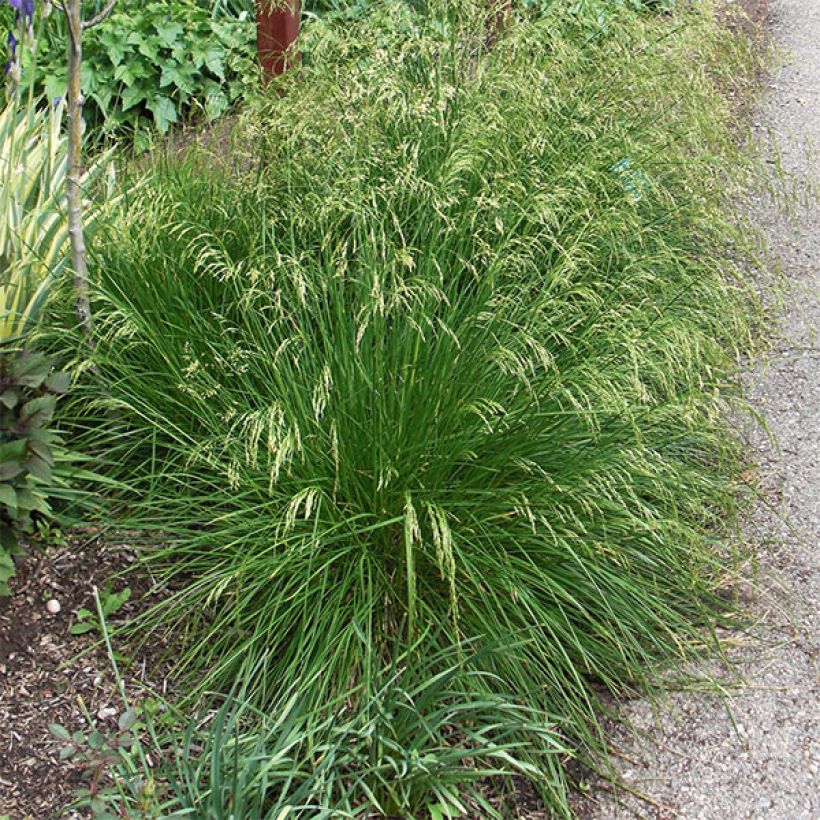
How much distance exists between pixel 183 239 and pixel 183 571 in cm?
100

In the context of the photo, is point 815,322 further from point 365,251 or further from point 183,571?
point 183,571

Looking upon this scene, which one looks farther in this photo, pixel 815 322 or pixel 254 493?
pixel 815 322

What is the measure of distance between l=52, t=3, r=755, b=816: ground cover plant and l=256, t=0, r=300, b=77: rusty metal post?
678 millimetres

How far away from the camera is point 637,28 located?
12.3 ft

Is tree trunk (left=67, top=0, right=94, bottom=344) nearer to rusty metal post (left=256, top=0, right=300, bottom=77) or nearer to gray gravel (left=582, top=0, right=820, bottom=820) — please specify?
rusty metal post (left=256, top=0, right=300, bottom=77)

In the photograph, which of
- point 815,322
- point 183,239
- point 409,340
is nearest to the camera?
point 409,340

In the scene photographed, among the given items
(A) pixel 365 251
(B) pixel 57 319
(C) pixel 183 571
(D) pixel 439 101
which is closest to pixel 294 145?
(D) pixel 439 101

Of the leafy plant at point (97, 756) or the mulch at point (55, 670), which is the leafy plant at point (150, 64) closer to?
the mulch at point (55, 670)

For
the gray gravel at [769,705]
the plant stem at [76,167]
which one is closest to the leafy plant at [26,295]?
the plant stem at [76,167]

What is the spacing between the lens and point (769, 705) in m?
2.62

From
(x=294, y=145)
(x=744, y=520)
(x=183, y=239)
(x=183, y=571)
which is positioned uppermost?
(x=294, y=145)

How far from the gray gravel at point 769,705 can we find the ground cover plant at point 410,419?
0.45 ft

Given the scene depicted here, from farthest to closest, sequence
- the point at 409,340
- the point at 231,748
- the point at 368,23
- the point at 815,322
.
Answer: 1. the point at 815,322
2. the point at 368,23
3. the point at 409,340
4. the point at 231,748

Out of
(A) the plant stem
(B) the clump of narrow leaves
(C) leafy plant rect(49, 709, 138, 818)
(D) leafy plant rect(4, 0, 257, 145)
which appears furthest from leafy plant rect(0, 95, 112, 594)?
(D) leafy plant rect(4, 0, 257, 145)
